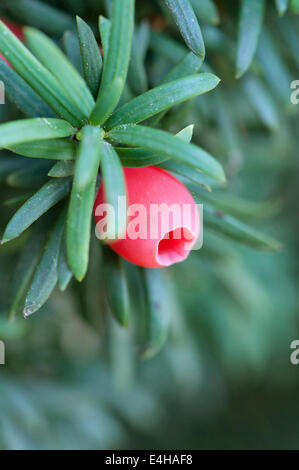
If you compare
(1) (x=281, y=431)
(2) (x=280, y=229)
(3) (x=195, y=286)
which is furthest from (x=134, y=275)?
(1) (x=281, y=431)

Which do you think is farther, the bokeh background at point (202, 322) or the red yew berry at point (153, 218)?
the bokeh background at point (202, 322)

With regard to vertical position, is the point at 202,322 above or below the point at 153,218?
above

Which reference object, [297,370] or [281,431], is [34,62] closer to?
[297,370]

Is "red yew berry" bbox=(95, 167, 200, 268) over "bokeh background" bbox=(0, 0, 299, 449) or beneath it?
beneath

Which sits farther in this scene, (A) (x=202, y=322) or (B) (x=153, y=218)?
(A) (x=202, y=322)
